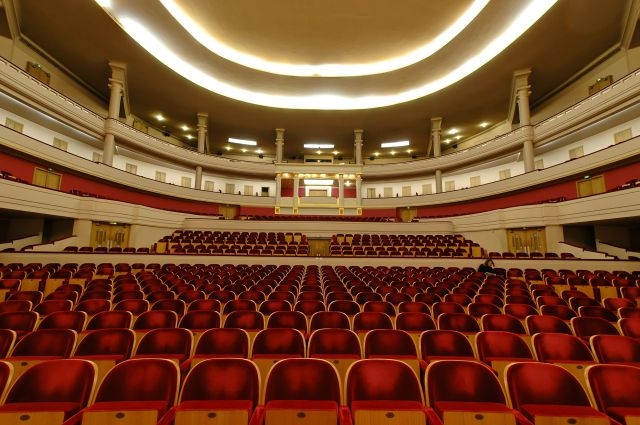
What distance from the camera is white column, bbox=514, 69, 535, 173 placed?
16250 millimetres

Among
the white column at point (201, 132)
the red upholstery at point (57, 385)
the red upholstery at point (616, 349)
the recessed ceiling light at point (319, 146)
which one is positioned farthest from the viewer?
the recessed ceiling light at point (319, 146)

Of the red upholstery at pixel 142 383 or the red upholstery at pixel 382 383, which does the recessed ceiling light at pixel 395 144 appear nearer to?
the red upholstery at pixel 382 383

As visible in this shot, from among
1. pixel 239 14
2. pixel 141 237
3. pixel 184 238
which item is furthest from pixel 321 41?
pixel 141 237

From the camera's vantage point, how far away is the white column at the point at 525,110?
640 inches

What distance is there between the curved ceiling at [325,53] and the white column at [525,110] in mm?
576

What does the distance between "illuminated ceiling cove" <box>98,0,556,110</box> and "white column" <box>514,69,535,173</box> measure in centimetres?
236

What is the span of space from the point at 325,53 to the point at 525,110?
1151cm

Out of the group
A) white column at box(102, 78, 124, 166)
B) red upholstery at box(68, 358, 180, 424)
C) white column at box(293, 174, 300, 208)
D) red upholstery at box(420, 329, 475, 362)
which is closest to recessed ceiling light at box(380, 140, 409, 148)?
white column at box(293, 174, 300, 208)

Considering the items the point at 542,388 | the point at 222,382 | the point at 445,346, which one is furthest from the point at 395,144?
the point at 222,382

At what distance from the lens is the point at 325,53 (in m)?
18.2

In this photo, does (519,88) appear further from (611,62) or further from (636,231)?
(636,231)

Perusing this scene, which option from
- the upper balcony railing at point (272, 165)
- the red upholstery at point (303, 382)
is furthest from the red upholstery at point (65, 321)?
the upper balcony railing at point (272, 165)

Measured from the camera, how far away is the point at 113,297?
197 inches

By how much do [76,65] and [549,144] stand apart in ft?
86.6
